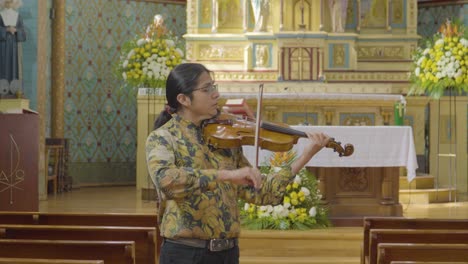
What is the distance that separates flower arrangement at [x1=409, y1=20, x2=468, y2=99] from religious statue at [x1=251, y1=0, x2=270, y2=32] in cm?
272

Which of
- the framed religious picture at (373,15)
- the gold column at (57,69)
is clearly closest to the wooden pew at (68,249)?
the gold column at (57,69)

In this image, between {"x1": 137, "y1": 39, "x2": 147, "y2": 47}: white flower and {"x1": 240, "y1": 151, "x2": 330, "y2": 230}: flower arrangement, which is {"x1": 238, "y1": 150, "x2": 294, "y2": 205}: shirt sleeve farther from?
{"x1": 137, "y1": 39, "x2": 147, "y2": 47}: white flower

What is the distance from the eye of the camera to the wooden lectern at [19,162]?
8320 millimetres

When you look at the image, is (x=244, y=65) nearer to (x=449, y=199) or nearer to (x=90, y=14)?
(x=90, y=14)

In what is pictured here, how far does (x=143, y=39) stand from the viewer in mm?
10844

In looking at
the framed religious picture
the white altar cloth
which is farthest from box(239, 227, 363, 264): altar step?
the framed religious picture

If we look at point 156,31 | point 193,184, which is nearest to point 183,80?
point 193,184

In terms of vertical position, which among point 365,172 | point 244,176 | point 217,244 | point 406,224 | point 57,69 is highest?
point 57,69

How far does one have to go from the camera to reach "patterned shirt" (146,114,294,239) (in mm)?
2896

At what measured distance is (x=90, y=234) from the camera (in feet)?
16.0

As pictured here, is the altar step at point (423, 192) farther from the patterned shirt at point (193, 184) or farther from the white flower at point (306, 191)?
the patterned shirt at point (193, 184)

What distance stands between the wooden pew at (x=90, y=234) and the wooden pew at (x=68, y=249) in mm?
603

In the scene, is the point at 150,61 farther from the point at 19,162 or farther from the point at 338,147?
the point at 338,147

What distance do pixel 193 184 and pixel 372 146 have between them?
5612 millimetres
